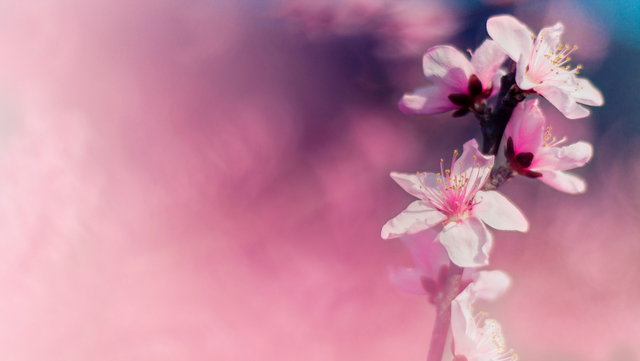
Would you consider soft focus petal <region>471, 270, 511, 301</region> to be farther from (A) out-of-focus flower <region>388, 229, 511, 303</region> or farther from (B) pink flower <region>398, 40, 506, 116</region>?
(B) pink flower <region>398, 40, 506, 116</region>

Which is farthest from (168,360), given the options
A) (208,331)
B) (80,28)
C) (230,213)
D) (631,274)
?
(631,274)

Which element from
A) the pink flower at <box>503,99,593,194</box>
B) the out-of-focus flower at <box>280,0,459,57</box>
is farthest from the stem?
the out-of-focus flower at <box>280,0,459,57</box>

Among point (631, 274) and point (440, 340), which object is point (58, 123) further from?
point (631, 274)

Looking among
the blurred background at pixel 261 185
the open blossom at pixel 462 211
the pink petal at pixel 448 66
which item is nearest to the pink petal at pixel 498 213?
the open blossom at pixel 462 211

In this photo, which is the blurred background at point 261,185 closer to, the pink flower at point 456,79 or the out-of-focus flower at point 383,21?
the out-of-focus flower at point 383,21

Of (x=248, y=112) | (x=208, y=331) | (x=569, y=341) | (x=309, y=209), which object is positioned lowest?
(x=569, y=341)

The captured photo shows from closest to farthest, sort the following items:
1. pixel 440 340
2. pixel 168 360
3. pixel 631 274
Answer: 1. pixel 440 340
2. pixel 168 360
3. pixel 631 274

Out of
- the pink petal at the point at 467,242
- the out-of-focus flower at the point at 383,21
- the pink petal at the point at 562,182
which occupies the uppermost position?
the out-of-focus flower at the point at 383,21
